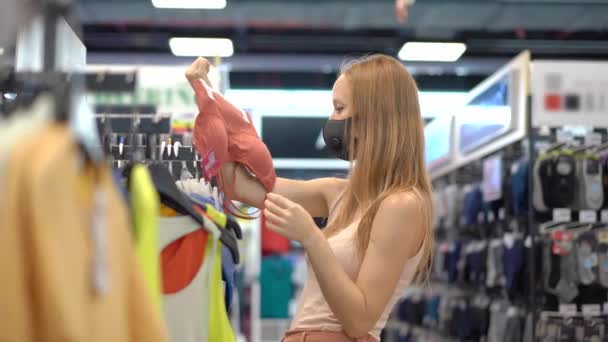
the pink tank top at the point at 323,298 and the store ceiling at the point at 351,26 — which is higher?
the store ceiling at the point at 351,26

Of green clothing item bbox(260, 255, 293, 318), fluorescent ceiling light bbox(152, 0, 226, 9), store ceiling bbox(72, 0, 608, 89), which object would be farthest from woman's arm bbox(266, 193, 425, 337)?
green clothing item bbox(260, 255, 293, 318)

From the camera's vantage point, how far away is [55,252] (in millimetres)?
957

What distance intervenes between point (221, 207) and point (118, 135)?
0.49 meters

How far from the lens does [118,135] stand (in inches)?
116

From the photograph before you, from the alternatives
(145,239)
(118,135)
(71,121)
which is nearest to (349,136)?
(118,135)

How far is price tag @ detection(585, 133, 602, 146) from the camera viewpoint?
5.69 m

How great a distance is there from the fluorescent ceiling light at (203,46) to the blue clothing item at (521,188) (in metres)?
5.49

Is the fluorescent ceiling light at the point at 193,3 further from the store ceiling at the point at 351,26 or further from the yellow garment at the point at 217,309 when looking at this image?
the yellow garment at the point at 217,309

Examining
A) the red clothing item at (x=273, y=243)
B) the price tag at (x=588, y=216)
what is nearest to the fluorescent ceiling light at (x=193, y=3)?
the red clothing item at (x=273, y=243)

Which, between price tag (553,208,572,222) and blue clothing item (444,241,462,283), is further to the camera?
blue clothing item (444,241,462,283)

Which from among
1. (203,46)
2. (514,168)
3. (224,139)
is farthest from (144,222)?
(203,46)

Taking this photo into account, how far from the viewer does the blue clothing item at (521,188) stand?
→ 586cm

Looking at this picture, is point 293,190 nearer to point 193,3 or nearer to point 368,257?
point 368,257

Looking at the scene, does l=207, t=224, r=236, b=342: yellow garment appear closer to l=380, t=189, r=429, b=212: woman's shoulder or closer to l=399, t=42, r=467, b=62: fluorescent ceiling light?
l=380, t=189, r=429, b=212: woman's shoulder
